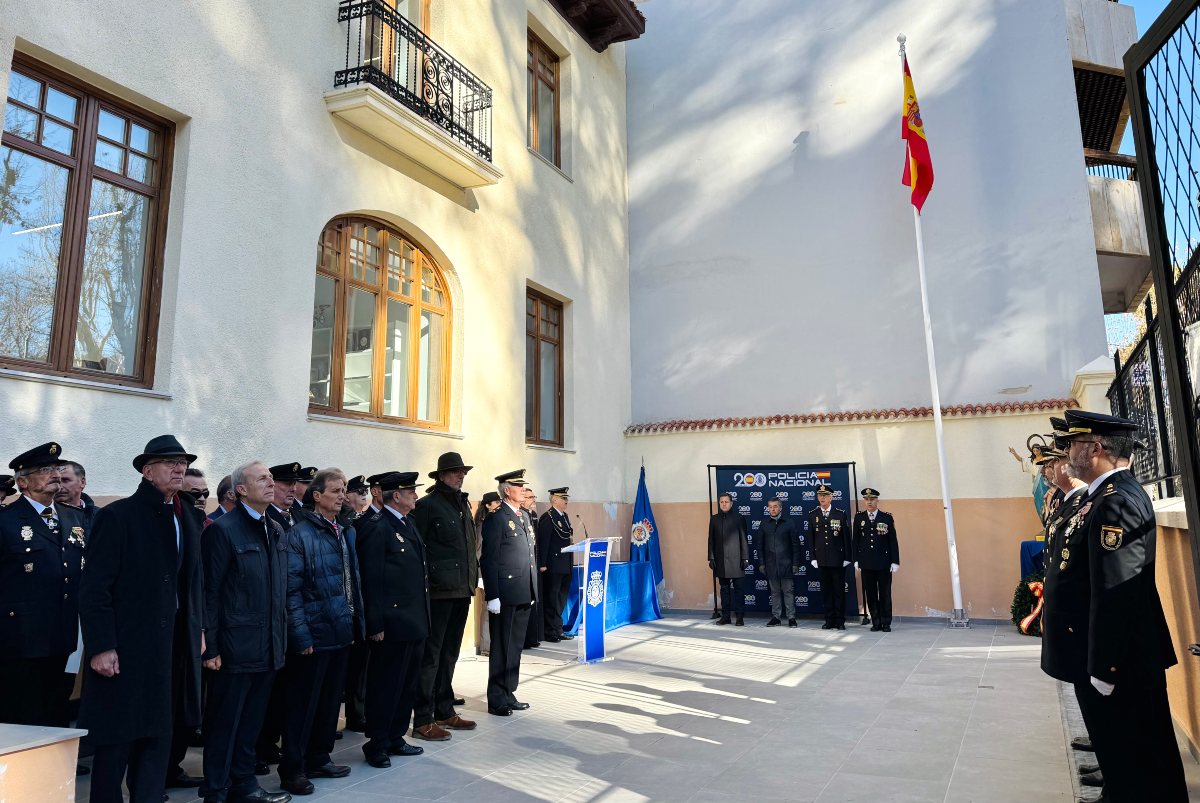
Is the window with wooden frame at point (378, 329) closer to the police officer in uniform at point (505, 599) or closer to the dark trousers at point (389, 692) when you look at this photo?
the police officer in uniform at point (505, 599)

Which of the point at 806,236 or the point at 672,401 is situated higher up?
the point at 806,236

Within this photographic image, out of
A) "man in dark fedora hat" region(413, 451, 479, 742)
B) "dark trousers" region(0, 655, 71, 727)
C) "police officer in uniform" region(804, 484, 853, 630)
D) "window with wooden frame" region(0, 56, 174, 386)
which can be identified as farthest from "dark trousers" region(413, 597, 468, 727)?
"police officer in uniform" region(804, 484, 853, 630)

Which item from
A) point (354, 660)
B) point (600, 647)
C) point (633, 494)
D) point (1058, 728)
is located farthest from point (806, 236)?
point (354, 660)

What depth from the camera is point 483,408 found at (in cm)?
1055

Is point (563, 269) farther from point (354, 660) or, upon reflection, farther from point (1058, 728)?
point (1058, 728)

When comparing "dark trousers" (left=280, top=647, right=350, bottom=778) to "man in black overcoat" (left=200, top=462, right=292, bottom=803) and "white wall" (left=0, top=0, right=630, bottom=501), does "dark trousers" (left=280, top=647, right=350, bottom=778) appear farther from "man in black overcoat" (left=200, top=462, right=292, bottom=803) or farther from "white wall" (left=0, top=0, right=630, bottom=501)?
"white wall" (left=0, top=0, right=630, bottom=501)

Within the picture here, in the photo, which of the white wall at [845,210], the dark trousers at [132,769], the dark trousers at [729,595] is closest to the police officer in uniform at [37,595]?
the dark trousers at [132,769]

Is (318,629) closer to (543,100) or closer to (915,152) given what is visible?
(543,100)

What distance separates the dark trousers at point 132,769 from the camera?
376 centimetres

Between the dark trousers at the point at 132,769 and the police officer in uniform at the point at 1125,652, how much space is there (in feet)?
14.2

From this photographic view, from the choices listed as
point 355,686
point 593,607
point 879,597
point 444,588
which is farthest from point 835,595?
point 355,686

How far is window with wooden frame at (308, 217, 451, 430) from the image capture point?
8648 millimetres

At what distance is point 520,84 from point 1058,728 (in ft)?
34.2

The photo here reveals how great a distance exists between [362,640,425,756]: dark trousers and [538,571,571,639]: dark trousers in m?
4.72
